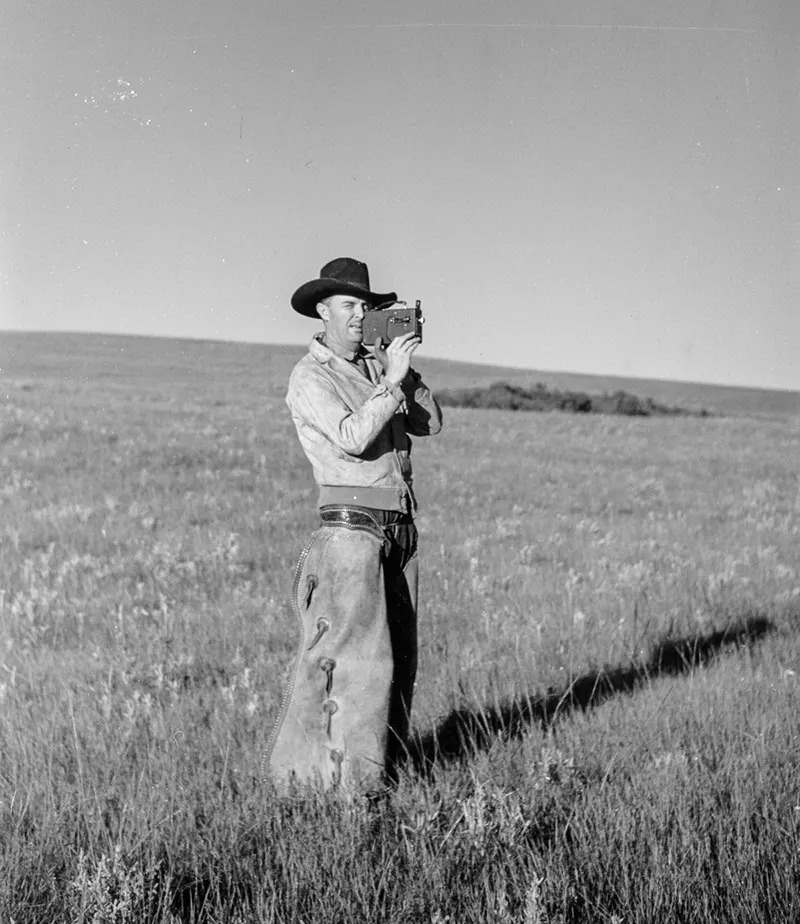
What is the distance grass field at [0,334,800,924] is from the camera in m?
3.67

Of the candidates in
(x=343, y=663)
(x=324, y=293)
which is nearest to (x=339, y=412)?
(x=324, y=293)

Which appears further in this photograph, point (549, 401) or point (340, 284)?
point (549, 401)

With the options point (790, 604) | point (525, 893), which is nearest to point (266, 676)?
point (525, 893)

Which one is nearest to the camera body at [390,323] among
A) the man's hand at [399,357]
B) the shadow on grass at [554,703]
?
the man's hand at [399,357]

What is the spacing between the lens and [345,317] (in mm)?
4547

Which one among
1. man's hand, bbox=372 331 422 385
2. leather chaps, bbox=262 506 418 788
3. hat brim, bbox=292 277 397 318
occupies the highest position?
hat brim, bbox=292 277 397 318

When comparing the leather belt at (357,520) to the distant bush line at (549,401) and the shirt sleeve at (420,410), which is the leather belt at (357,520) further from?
the distant bush line at (549,401)

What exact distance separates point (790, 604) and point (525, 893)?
5.91 m

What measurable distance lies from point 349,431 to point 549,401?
37.4 m

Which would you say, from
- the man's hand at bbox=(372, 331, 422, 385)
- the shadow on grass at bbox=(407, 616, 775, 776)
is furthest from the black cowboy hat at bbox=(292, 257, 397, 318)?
the shadow on grass at bbox=(407, 616, 775, 776)

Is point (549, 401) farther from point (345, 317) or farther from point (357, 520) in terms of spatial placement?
point (357, 520)

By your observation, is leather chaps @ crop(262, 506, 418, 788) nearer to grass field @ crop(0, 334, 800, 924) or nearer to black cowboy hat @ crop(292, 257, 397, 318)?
grass field @ crop(0, 334, 800, 924)

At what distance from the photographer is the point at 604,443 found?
26.0 metres

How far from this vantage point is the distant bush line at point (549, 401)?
4019 cm
